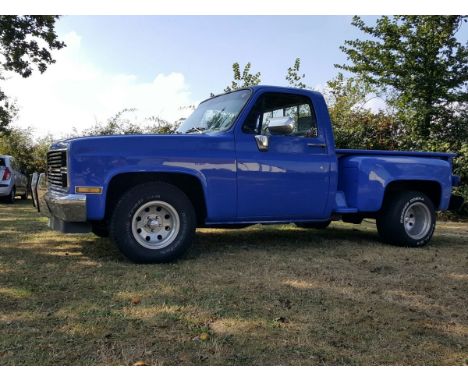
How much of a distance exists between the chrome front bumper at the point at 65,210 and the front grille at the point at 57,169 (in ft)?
0.36

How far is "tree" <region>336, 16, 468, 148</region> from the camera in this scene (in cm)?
1155

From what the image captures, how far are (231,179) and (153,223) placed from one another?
3.19 ft

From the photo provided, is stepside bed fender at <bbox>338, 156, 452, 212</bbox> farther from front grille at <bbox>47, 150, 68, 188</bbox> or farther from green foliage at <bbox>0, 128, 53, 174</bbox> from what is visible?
green foliage at <bbox>0, 128, 53, 174</bbox>

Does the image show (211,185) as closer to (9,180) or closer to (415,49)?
(415,49)

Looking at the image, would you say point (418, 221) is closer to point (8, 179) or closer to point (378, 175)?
point (378, 175)

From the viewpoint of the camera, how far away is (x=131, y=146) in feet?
14.7

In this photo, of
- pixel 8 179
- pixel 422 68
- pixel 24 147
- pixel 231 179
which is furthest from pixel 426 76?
pixel 24 147

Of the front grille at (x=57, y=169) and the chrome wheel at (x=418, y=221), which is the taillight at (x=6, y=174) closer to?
the front grille at (x=57, y=169)

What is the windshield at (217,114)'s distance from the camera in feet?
16.9

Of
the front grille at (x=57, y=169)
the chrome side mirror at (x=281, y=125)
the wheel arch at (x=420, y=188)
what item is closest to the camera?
the front grille at (x=57, y=169)

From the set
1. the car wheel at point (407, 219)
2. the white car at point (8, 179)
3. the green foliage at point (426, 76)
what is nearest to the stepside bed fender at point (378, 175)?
the car wheel at point (407, 219)

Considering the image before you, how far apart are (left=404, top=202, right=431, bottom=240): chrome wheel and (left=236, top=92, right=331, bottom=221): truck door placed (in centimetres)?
148

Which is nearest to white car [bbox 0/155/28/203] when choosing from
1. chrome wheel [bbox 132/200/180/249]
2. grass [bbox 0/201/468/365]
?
grass [bbox 0/201/468/365]

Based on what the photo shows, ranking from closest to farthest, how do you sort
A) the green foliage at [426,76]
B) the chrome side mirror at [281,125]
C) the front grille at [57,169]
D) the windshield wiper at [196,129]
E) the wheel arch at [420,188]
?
the front grille at [57,169] < the chrome side mirror at [281,125] < the windshield wiper at [196,129] < the wheel arch at [420,188] < the green foliage at [426,76]
